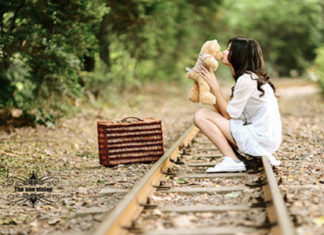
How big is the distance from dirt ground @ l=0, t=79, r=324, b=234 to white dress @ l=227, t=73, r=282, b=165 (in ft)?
1.24

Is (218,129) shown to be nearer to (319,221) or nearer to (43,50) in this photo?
(319,221)

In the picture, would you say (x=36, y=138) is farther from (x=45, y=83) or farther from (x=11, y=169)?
(x=11, y=169)

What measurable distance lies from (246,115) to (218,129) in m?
0.37

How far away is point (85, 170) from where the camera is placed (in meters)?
5.49

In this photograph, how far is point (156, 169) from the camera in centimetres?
460

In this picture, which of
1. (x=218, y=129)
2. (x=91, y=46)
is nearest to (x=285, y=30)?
(x=91, y=46)

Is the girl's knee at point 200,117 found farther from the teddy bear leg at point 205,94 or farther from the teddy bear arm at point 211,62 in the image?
the teddy bear arm at point 211,62

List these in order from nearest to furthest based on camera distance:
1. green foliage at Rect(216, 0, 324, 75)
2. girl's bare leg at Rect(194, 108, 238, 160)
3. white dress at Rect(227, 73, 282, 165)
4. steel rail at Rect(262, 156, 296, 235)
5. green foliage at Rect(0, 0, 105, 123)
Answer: steel rail at Rect(262, 156, 296, 235) → white dress at Rect(227, 73, 282, 165) → girl's bare leg at Rect(194, 108, 238, 160) → green foliage at Rect(0, 0, 105, 123) → green foliage at Rect(216, 0, 324, 75)

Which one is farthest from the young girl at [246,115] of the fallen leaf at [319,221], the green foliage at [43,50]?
the green foliage at [43,50]

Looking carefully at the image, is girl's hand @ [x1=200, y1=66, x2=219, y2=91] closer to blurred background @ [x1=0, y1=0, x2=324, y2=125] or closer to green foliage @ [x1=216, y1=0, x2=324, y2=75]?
blurred background @ [x1=0, y1=0, x2=324, y2=125]

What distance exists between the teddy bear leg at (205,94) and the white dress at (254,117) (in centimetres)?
22

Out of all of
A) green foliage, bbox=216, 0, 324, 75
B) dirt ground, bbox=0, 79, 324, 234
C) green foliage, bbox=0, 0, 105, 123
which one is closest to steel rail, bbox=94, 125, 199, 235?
dirt ground, bbox=0, 79, 324, 234

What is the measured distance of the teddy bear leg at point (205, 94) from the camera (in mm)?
5012

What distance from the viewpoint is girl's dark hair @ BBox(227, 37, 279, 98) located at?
4.79m
